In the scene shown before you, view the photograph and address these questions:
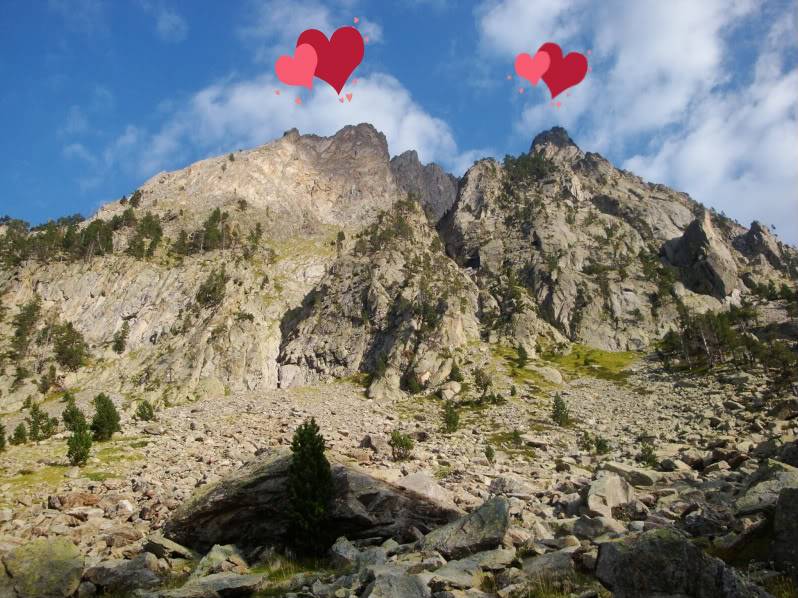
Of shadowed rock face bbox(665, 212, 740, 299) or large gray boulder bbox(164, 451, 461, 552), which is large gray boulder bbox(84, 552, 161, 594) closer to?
large gray boulder bbox(164, 451, 461, 552)

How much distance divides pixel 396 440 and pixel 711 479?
63.7ft

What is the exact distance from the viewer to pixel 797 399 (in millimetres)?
43250

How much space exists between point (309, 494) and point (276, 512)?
7.17 ft

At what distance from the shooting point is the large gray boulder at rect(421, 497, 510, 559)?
13000 millimetres

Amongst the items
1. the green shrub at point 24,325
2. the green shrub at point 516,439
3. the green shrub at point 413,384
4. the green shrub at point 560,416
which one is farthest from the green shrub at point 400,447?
the green shrub at point 24,325

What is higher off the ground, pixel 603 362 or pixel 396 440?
pixel 603 362

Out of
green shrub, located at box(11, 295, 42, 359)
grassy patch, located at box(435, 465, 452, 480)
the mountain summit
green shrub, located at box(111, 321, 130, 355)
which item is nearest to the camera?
the mountain summit

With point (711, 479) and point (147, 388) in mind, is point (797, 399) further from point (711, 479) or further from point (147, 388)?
point (147, 388)

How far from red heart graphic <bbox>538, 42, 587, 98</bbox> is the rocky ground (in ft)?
55.6

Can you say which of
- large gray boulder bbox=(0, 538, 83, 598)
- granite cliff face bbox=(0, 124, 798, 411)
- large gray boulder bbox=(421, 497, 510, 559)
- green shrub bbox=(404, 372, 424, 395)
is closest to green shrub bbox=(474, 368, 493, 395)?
granite cliff face bbox=(0, 124, 798, 411)

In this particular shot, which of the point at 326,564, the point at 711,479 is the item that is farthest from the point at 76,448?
the point at 711,479

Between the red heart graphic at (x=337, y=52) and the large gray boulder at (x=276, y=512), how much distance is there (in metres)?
15.8

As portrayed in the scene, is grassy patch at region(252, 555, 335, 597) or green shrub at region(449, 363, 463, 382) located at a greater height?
green shrub at region(449, 363, 463, 382)

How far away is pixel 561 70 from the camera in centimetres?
2108
